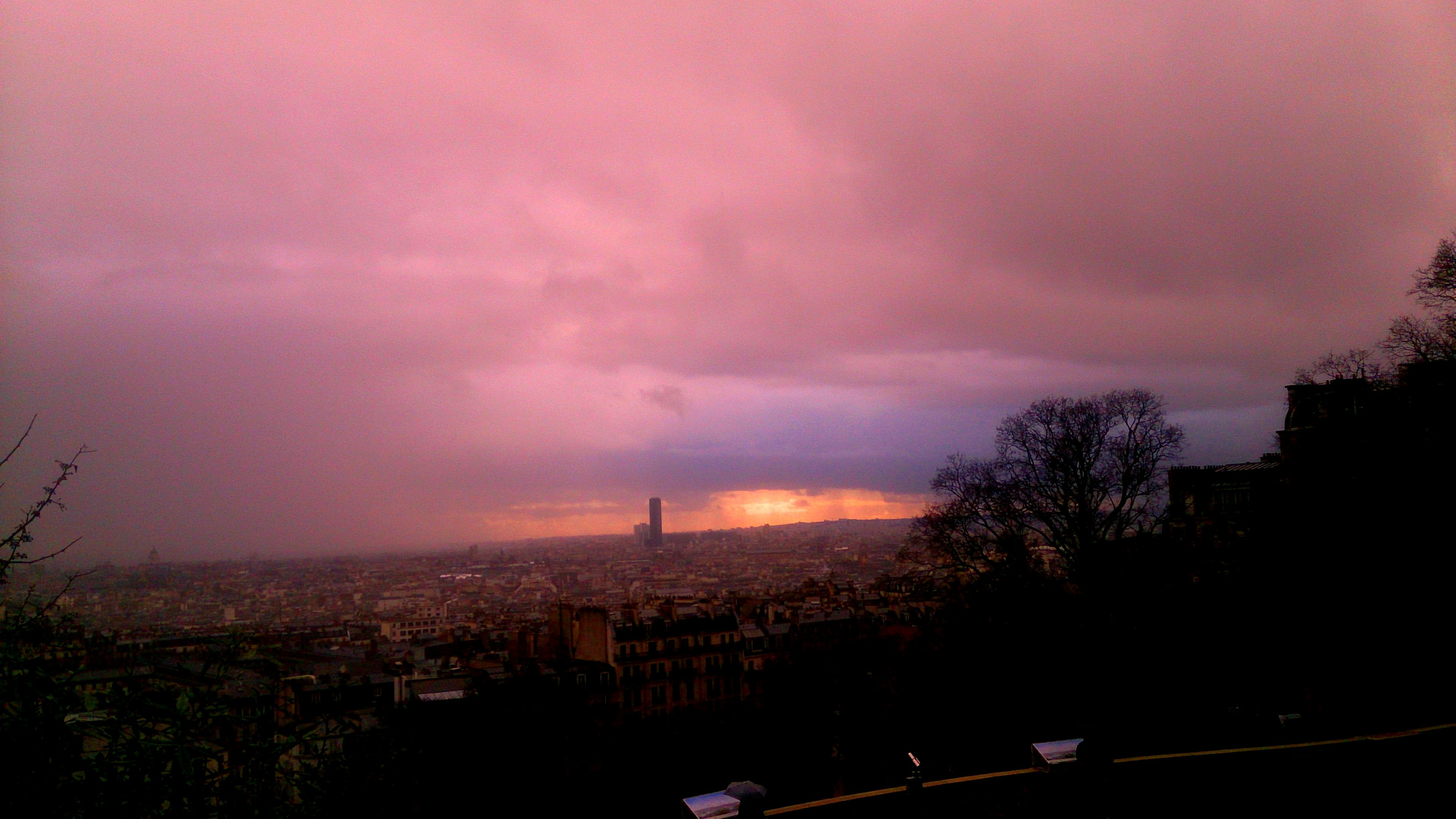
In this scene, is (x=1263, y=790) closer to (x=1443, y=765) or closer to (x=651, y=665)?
(x=1443, y=765)

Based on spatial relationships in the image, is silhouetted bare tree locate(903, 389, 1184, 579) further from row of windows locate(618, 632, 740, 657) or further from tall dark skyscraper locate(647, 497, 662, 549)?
tall dark skyscraper locate(647, 497, 662, 549)

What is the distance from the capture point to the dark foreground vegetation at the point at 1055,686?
4.15 metres

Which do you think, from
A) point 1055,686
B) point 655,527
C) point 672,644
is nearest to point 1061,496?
point 1055,686

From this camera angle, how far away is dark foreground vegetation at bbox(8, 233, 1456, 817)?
415cm

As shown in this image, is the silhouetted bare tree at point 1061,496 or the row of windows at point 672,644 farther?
the row of windows at point 672,644

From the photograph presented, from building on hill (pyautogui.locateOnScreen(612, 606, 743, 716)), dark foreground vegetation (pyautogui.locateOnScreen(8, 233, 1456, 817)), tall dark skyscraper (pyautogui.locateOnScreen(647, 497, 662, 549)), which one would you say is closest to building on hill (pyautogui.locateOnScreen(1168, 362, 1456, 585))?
dark foreground vegetation (pyautogui.locateOnScreen(8, 233, 1456, 817))

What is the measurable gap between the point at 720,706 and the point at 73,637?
24181 millimetres

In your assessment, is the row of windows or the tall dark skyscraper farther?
the tall dark skyscraper

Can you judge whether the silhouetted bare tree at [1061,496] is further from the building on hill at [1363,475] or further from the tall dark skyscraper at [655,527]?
the tall dark skyscraper at [655,527]

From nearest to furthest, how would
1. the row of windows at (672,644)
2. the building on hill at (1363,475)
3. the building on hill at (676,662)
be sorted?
the building on hill at (1363,475), the building on hill at (676,662), the row of windows at (672,644)

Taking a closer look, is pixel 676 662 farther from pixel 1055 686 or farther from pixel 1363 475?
pixel 1363 475

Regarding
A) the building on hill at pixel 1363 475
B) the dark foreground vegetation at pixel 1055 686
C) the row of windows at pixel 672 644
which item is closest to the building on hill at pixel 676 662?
the row of windows at pixel 672 644

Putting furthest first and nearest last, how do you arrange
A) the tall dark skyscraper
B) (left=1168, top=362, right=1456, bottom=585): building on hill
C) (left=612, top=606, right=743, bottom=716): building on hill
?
the tall dark skyscraper < (left=612, top=606, right=743, bottom=716): building on hill < (left=1168, top=362, right=1456, bottom=585): building on hill

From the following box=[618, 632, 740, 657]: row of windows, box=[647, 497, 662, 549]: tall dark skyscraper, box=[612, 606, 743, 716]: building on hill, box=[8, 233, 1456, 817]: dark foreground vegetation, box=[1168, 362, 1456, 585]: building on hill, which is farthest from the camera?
box=[647, 497, 662, 549]: tall dark skyscraper
